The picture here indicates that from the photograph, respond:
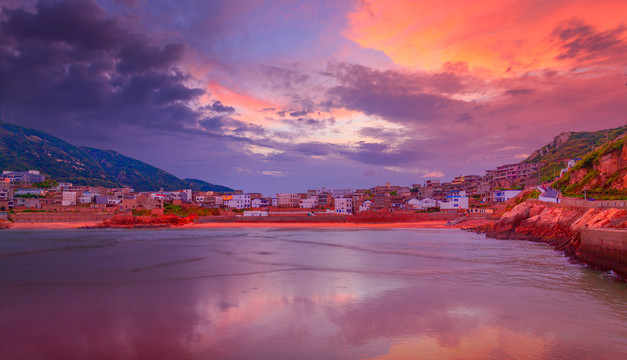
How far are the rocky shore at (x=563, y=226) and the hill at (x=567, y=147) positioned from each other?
6686 cm

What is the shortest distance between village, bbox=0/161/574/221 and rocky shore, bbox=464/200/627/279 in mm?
29830

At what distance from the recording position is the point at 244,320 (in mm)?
11266

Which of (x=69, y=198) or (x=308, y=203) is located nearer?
(x=69, y=198)

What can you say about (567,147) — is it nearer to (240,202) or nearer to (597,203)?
(240,202)

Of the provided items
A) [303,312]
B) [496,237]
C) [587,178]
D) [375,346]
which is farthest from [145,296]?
[587,178]

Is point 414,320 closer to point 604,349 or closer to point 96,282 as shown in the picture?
point 604,349

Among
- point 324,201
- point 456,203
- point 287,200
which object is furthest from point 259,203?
point 456,203

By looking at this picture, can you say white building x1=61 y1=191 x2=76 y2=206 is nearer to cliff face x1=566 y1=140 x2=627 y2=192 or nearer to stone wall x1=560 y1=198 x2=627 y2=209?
stone wall x1=560 y1=198 x2=627 y2=209

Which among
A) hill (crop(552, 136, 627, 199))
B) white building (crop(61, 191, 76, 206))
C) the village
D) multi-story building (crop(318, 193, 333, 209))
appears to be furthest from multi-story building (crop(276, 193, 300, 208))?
hill (crop(552, 136, 627, 199))

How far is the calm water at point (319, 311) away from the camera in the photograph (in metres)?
Answer: 8.79

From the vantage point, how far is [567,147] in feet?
407

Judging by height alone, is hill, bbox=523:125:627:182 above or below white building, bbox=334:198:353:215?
above

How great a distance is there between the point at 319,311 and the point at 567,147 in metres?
145

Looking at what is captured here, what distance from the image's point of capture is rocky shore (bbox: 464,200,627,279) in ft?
57.4
